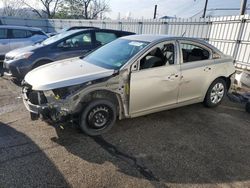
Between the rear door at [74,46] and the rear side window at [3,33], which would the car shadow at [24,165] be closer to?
the rear door at [74,46]

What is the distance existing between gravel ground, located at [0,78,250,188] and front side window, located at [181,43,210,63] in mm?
1223

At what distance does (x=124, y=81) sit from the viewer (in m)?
3.78

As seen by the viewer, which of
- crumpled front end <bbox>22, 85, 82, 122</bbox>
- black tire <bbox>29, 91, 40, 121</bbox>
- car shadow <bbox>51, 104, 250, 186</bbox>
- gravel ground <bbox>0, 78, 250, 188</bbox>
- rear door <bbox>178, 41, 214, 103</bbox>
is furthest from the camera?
rear door <bbox>178, 41, 214, 103</bbox>

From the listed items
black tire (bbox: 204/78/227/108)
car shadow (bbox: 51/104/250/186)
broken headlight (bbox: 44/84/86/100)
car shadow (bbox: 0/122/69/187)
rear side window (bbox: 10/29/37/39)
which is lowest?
car shadow (bbox: 51/104/250/186)

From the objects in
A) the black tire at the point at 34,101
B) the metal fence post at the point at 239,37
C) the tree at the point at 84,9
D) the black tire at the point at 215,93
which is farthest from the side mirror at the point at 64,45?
the tree at the point at 84,9

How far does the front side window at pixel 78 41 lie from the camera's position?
21.9ft

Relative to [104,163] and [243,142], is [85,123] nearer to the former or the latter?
[104,163]

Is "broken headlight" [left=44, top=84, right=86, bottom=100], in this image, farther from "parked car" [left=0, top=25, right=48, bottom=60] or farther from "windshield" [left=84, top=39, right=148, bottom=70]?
"parked car" [left=0, top=25, right=48, bottom=60]

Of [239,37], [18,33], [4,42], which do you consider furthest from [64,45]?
[239,37]

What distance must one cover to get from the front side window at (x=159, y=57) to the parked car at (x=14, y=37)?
268 inches

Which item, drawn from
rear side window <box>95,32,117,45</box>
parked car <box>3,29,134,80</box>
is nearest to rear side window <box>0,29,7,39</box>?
parked car <box>3,29,134,80</box>

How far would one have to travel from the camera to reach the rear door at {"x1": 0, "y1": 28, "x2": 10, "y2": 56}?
891cm

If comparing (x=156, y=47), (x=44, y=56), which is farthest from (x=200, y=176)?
(x=44, y=56)

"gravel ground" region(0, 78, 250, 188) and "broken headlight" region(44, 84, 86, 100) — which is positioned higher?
"broken headlight" region(44, 84, 86, 100)
